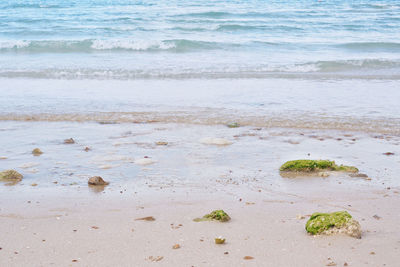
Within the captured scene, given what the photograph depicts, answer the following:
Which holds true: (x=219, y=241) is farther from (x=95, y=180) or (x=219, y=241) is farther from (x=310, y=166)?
(x=310, y=166)

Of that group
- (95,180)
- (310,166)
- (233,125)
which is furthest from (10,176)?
(233,125)

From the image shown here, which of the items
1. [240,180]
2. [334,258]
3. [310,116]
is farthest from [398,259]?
[310,116]

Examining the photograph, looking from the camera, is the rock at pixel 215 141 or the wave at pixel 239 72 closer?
the rock at pixel 215 141

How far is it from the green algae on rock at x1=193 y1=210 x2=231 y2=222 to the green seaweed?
2.09ft

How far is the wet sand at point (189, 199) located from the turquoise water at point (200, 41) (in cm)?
598

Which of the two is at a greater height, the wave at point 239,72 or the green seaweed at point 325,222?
the green seaweed at point 325,222

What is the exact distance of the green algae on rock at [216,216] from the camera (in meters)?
3.88

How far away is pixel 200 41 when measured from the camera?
60.1ft

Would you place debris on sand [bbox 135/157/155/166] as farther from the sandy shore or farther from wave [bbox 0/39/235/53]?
wave [bbox 0/39/235/53]

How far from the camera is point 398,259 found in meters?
3.19

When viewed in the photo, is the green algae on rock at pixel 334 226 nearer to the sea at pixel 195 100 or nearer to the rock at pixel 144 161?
the sea at pixel 195 100

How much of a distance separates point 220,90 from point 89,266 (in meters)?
7.41

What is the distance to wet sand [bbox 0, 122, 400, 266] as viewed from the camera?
334 cm

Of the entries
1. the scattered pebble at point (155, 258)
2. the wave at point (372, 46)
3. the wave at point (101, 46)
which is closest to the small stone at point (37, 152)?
the scattered pebble at point (155, 258)
